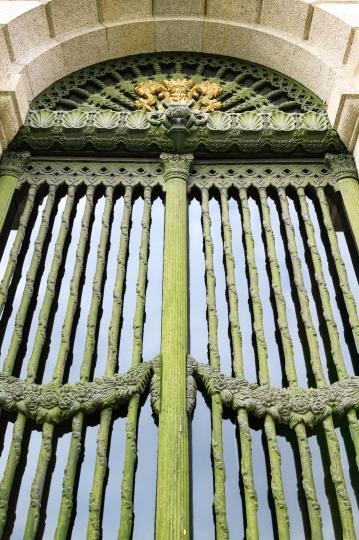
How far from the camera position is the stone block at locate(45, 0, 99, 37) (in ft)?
22.2

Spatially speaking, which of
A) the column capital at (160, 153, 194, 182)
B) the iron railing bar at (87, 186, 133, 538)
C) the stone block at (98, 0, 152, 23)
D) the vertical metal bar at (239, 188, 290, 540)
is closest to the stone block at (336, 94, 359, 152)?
the vertical metal bar at (239, 188, 290, 540)

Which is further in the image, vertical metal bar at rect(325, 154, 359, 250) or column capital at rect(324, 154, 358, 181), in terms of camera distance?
column capital at rect(324, 154, 358, 181)

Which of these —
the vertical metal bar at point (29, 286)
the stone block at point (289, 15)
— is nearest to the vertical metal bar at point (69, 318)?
the vertical metal bar at point (29, 286)

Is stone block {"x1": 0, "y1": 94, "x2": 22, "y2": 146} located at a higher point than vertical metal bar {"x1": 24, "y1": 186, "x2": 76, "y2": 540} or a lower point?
higher

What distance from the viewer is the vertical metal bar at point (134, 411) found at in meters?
3.98

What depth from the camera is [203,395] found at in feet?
15.5

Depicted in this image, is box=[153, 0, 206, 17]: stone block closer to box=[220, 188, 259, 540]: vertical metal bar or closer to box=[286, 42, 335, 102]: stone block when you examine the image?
box=[286, 42, 335, 102]: stone block

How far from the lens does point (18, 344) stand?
4926mm

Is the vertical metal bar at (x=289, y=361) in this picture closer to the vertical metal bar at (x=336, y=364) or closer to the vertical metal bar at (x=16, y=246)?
the vertical metal bar at (x=336, y=364)

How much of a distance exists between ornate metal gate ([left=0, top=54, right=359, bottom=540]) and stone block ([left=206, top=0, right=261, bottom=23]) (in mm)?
503

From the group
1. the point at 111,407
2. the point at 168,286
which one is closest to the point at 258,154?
the point at 168,286

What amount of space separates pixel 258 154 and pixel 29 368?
3.27 meters

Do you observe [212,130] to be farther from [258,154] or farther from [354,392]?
[354,392]

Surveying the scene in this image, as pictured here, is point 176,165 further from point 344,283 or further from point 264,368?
point 264,368
